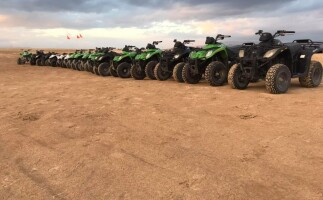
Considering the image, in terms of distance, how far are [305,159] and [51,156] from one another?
2882 mm

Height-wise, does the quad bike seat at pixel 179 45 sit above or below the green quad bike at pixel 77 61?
above

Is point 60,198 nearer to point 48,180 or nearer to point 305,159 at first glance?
point 48,180

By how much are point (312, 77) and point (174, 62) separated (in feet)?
15.1

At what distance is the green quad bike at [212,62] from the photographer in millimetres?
9961

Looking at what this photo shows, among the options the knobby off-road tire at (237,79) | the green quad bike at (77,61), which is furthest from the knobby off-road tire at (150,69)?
the green quad bike at (77,61)

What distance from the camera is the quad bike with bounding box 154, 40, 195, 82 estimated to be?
11469 millimetres

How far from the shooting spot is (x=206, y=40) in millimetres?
11008

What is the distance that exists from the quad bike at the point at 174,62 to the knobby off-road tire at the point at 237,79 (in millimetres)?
2599

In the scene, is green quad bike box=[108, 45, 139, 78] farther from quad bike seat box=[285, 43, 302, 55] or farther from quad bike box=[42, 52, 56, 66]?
quad bike box=[42, 52, 56, 66]

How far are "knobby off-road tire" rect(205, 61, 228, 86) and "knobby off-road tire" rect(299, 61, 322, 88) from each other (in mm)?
2088

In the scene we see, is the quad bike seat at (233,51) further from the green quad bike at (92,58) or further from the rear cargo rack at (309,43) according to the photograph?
the green quad bike at (92,58)

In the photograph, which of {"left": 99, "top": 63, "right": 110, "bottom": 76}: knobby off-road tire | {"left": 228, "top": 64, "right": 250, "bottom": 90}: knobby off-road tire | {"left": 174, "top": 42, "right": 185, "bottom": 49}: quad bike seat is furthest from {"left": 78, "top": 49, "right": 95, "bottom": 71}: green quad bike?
{"left": 228, "top": 64, "right": 250, "bottom": 90}: knobby off-road tire

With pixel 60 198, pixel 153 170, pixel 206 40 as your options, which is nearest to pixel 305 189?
pixel 153 170

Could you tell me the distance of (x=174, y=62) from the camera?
40.3 ft
